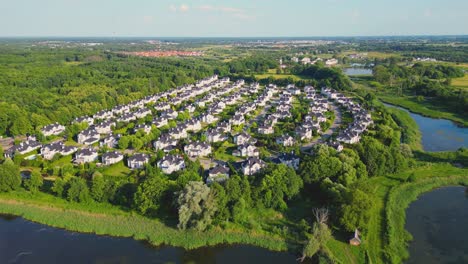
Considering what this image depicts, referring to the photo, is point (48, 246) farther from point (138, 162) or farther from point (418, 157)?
point (418, 157)

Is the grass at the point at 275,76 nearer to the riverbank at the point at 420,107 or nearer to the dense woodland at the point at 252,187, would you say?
the riverbank at the point at 420,107

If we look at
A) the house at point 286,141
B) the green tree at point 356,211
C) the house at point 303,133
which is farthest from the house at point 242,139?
the green tree at point 356,211

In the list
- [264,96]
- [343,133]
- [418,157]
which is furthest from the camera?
[264,96]

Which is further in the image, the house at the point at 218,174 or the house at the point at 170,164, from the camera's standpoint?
the house at the point at 170,164

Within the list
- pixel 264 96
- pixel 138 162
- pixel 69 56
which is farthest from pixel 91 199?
pixel 69 56

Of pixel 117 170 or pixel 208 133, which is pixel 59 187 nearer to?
pixel 117 170

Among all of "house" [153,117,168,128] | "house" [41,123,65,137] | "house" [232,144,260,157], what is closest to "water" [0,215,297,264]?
"house" [232,144,260,157]
